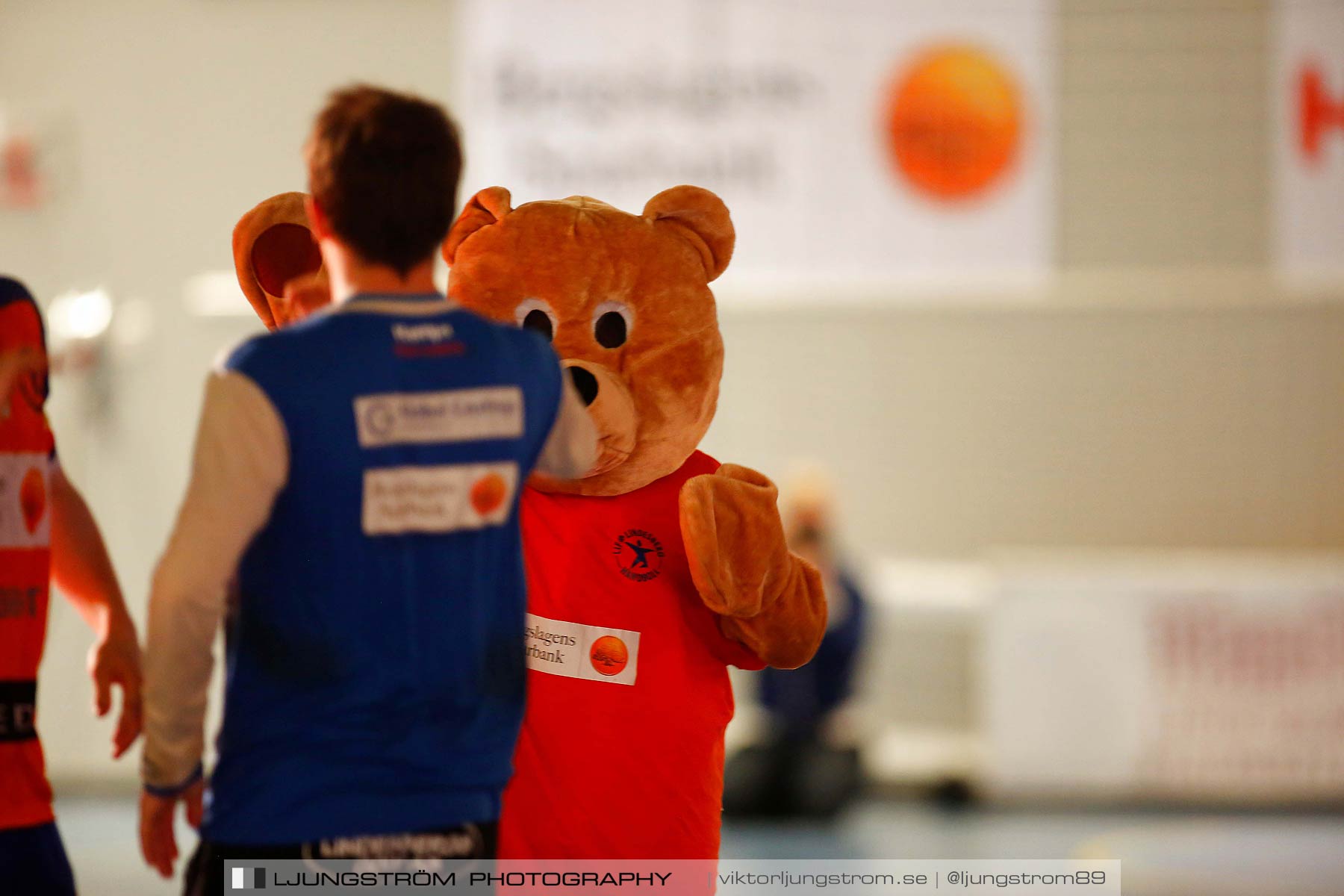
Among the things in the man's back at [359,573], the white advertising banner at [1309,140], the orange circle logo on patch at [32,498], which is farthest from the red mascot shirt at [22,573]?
the white advertising banner at [1309,140]

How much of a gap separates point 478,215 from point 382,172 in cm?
76

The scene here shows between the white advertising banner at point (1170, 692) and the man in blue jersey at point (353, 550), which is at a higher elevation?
the man in blue jersey at point (353, 550)

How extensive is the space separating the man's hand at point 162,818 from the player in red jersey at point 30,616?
0.76 feet

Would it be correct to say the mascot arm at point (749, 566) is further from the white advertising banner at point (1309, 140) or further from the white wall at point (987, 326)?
the white advertising banner at point (1309, 140)

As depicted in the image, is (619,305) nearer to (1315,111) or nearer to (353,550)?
(353,550)

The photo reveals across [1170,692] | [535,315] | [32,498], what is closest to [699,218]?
[535,315]

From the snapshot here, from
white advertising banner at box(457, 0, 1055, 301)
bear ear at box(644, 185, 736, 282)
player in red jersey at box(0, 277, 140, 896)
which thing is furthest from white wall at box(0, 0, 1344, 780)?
player in red jersey at box(0, 277, 140, 896)

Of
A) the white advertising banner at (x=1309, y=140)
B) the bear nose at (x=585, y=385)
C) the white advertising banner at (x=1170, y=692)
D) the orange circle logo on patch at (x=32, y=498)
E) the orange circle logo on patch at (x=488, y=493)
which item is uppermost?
the white advertising banner at (x=1309, y=140)

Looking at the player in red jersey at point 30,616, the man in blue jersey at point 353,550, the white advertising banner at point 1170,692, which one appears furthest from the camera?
the white advertising banner at point 1170,692

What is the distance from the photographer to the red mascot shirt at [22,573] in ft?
6.15

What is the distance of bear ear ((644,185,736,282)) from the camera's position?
2.26m

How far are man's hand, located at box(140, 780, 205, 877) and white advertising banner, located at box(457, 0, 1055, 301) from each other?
5.36 meters

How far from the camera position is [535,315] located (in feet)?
7.11

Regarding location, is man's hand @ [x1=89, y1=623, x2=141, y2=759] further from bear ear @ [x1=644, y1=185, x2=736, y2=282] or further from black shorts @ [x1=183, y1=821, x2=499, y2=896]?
bear ear @ [x1=644, y1=185, x2=736, y2=282]
